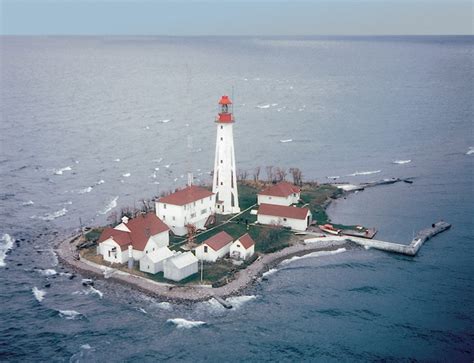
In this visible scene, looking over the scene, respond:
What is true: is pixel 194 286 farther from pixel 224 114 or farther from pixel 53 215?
pixel 53 215

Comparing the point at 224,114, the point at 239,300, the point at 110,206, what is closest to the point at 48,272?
the point at 239,300

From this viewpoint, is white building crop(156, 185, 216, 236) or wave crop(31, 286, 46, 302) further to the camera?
white building crop(156, 185, 216, 236)

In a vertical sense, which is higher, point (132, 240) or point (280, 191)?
point (280, 191)

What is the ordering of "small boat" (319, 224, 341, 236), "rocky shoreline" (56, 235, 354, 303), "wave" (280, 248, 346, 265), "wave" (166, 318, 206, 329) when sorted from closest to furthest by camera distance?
"wave" (166, 318, 206, 329) → "rocky shoreline" (56, 235, 354, 303) → "wave" (280, 248, 346, 265) → "small boat" (319, 224, 341, 236)

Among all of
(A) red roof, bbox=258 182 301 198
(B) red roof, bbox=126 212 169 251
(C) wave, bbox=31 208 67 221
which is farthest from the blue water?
(A) red roof, bbox=258 182 301 198

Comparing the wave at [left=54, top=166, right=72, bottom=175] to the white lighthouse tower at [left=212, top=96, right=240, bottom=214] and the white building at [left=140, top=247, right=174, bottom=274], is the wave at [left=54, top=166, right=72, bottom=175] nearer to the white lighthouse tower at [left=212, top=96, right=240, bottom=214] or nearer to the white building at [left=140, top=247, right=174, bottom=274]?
the white lighthouse tower at [left=212, top=96, right=240, bottom=214]

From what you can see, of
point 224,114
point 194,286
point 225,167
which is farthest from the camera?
Result: point 225,167

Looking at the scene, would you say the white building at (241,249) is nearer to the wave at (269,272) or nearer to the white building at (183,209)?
the wave at (269,272)
